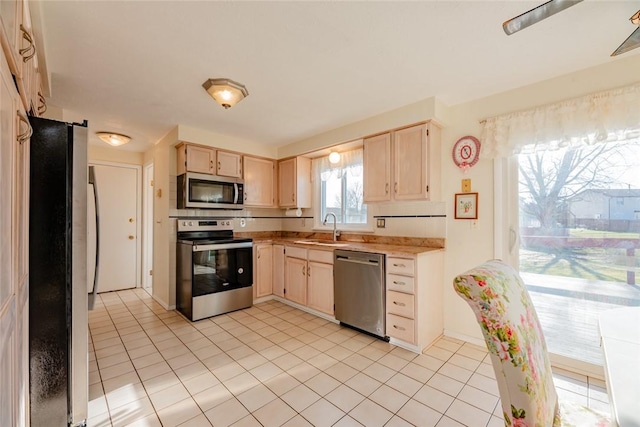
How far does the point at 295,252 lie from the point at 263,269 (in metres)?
0.60

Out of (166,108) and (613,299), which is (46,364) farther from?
(613,299)

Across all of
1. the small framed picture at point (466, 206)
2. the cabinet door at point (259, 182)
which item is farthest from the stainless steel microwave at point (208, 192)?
the small framed picture at point (466, 206)

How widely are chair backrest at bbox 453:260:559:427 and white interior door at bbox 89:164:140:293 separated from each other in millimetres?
5113

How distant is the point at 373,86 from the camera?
2.34m

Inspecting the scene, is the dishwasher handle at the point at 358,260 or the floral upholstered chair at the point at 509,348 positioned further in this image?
the dishwasher handle at the point at 358,260

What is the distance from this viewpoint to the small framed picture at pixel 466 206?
261 centimetres

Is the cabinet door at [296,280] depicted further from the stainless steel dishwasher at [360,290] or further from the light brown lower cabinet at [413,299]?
the light brown lower cabinet at [413,299]

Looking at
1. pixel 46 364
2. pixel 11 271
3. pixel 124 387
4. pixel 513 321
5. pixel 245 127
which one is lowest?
pixel 124 387

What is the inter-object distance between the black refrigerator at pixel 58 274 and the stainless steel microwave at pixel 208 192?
1785 mm

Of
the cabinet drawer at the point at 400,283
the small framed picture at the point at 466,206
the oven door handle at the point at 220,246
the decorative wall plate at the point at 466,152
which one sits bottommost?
the cabinet drawer at the point at 400,283

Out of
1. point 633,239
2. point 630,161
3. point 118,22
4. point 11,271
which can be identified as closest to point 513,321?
point 11,271

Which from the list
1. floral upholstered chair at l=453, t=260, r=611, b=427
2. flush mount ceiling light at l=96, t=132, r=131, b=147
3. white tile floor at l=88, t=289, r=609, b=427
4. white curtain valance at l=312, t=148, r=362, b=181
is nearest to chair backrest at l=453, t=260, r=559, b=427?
floral upholstered chair at l=453, t=260, r=611, b=427

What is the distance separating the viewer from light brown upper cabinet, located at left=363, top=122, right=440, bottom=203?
2.66 meters

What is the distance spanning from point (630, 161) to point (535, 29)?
1.21m
